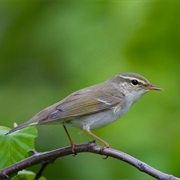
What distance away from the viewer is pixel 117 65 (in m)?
5.25

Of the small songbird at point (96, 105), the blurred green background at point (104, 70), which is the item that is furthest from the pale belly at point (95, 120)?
the blurred green background at point (104, 70)

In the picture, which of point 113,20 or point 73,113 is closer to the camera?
point 73,113

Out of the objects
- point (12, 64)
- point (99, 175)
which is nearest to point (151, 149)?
point (99, 175)

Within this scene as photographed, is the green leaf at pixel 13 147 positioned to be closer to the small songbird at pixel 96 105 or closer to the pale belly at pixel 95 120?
the small songbird at pixel 96 105

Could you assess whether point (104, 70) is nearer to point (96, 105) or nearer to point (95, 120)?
point (96, 105)

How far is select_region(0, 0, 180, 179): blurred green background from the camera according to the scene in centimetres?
487

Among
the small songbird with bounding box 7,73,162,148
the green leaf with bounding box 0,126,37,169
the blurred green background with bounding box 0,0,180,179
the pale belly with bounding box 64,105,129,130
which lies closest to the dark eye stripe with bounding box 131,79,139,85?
the small songbird with bounding box 7,73,162,148

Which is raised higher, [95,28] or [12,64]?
[95,28]

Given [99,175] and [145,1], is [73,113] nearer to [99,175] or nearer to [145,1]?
[99,175]

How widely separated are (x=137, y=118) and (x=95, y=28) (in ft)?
4.75

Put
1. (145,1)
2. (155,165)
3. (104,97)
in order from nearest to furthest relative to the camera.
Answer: (104,97) → (155,165) → (145,1)

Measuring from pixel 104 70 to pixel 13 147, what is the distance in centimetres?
262

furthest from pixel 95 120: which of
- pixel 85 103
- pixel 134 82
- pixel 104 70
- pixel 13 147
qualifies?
pixel 104 70

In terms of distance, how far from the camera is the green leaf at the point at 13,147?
2758 millimetres
